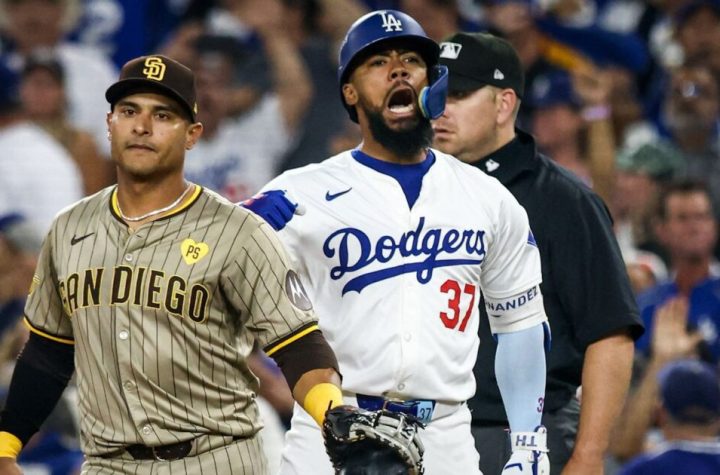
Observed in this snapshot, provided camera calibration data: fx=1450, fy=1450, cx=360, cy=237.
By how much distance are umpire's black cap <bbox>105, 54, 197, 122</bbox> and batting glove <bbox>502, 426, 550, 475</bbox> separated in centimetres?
124

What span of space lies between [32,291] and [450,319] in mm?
1046

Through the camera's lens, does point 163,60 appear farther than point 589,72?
No

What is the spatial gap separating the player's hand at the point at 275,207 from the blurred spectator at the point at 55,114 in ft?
16.4

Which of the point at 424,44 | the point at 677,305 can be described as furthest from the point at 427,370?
the point at 677,305

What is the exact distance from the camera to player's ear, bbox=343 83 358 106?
3891 mm

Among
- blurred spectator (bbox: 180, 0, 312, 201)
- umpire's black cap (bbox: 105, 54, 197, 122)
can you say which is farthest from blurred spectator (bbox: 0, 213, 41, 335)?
umpire's black cap (bbox: 105, 54, 197, 122)

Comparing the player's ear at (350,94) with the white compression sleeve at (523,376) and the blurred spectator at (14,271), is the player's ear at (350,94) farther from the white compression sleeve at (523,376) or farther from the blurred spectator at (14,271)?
the blurred spectator at (14,271)

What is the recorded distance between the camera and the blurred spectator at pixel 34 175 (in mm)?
8297

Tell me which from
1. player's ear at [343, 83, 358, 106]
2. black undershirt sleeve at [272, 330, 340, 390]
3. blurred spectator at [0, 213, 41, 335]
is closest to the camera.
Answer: black undershirt sleeve at [272, 330, 340, 390]

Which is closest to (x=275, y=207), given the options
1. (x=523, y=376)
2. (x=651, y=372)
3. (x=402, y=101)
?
(x=402, y=101)

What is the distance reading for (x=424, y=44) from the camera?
3.86m

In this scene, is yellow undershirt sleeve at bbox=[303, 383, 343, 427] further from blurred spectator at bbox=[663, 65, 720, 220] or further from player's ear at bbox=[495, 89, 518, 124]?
blurred spectator at bbox=[663, 65, 720, 220]

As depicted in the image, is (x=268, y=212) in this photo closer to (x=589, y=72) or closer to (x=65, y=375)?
(x=65, y=375)

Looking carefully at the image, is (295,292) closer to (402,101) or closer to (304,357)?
(304,357)
